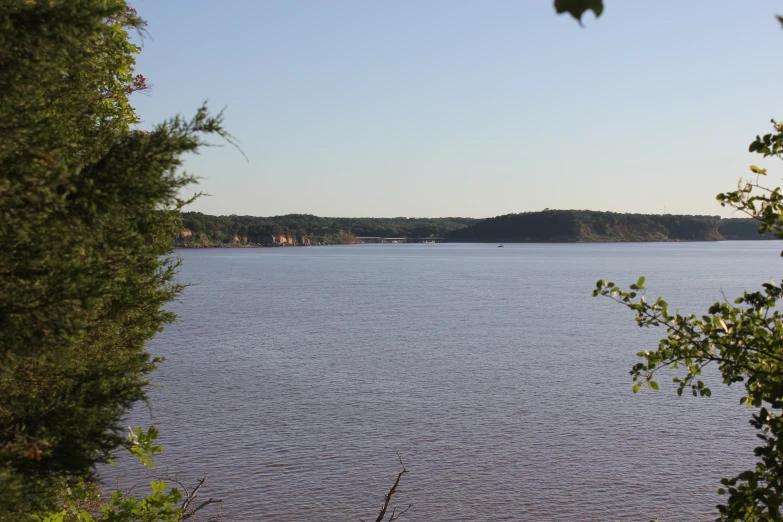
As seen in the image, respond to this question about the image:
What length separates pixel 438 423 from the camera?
81.0 ft

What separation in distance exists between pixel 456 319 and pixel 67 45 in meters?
45.6

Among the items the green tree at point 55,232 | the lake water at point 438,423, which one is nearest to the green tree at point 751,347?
the green tree at point 55,232

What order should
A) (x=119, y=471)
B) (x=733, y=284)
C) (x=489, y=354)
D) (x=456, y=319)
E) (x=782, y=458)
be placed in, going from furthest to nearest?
(x=733, y=284) < (x=456, y=319) < (x=489, y=354) < (x=119, y=471) < (x=782, y=458)

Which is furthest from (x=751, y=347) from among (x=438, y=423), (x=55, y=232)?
(x=438, y=423)

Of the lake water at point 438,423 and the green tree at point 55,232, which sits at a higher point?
the green tree at point 55,232

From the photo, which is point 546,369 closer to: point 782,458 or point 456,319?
point 456,319

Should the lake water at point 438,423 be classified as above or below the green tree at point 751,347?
below

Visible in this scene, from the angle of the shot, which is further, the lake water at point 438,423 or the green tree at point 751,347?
the lake water at point 438,423

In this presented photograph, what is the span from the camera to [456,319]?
50.4 metres

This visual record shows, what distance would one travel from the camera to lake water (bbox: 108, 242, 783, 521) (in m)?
19.0

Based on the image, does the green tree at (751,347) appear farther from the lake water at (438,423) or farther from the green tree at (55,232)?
the lake water at (438,423)

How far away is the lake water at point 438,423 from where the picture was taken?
62.3 feet

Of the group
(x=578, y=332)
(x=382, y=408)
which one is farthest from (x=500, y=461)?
(x=578, y=332)

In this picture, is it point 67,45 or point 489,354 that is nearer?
point 67,45
